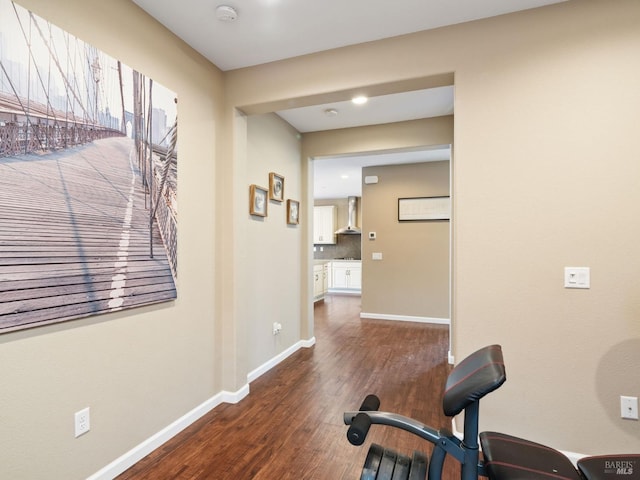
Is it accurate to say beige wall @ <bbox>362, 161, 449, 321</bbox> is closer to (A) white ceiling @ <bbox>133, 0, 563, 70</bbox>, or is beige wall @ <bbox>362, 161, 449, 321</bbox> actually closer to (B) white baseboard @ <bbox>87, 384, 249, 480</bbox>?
(B) white baseboard @ <bbox>87, 384, 249, 480</bbox>

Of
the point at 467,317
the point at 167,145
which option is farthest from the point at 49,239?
the point at 467,317

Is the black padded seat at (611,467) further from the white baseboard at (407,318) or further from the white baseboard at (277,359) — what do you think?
the white baseboard at (407,318)

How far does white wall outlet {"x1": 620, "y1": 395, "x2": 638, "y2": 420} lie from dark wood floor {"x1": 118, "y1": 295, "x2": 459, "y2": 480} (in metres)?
0.95

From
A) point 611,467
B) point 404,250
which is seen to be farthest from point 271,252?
point 404,250

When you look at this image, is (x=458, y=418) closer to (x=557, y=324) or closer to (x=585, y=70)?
(x=557, y=324)

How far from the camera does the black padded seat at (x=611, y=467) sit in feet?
3.75

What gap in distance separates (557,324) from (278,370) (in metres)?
2.48

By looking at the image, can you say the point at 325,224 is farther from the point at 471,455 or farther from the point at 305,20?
the point at 471,455

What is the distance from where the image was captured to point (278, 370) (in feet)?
11.1

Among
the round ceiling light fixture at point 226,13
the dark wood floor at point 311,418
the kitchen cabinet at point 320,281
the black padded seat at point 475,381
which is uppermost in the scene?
the round ceiling light fixture at point 226,13

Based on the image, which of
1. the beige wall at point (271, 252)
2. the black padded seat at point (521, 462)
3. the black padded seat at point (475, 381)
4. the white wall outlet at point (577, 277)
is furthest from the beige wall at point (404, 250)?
the black padded seat at point (475, 381)

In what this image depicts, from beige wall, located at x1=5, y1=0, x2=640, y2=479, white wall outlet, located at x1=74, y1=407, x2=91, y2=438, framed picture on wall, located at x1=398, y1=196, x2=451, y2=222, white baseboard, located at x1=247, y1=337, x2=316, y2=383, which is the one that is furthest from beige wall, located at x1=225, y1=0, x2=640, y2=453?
framed picture on wall, located at x1=398, y1=196, x2=451, y2=222

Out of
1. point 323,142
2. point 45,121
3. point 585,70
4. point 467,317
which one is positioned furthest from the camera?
point 323,142

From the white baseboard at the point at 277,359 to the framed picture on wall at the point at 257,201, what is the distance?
1.51 m
